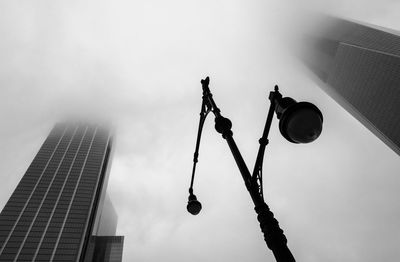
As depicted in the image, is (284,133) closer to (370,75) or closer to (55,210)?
(370,75)

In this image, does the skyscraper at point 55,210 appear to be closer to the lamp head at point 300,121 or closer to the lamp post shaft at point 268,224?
the lamp post shaft at point 268,224

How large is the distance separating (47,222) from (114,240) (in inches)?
1421

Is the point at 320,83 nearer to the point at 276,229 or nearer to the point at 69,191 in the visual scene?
the point at 69,191

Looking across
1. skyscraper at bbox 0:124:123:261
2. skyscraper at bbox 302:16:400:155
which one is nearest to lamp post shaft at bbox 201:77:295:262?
skyscraper at bbox 302:16:400:155

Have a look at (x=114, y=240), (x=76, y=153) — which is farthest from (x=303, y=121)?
(x=76, y=153)

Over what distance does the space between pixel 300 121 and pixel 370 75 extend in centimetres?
11687

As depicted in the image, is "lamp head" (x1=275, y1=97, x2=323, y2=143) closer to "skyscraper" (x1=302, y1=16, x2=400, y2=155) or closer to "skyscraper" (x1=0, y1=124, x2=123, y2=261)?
"skyscraper" (x1=302, y1=16, x2=400, y2=155)

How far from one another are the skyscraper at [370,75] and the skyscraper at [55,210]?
5216 inches

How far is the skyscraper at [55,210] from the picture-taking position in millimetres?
131250

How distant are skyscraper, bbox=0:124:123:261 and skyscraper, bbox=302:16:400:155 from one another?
435 ft

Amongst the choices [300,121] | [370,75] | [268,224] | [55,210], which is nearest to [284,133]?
[300,121]

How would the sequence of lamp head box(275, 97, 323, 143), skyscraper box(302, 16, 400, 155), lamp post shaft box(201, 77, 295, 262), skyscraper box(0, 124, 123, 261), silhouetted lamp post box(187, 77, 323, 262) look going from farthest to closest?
1. skyscraper box(0, 124, 123, 261)
2. skyscraper box(302, 16, 400, 155)
3. lamp head box(275, 97, 323, 143)
4. silhouetted lamp post box(187, 77, 323, 262)
5. lamp post shaft box(201, 77, 295, 262)

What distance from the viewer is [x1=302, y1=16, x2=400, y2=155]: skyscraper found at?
95500mm

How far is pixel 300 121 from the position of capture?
4.20 meters
